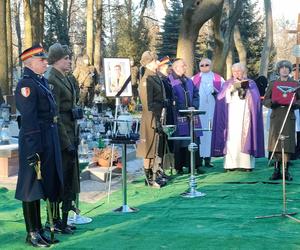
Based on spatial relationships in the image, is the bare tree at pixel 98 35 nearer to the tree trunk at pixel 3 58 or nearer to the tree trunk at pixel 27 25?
the tree trunk at pixel 27 25

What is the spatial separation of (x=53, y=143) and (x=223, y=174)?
5.15 m

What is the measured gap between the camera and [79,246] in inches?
213

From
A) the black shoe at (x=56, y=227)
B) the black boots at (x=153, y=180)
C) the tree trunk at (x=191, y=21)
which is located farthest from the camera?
the tree trunk at (x=191, y=21)

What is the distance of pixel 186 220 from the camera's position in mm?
6508

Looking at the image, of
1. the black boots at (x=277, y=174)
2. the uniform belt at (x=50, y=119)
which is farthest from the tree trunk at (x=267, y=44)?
the uniform belt at (x=50, y=119)

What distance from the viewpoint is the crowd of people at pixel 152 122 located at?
17.4ft

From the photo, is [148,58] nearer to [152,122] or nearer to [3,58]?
[152,122]

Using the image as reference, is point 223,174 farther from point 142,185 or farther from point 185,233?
point 185,233

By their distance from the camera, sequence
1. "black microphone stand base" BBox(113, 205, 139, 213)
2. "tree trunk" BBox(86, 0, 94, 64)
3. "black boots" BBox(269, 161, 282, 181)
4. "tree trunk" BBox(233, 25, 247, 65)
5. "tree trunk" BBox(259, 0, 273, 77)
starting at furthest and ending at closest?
1. "tree trunk" BBox(233, 25, 247, 65)
2. "tree trunk" BBox(259, 0, 273, 77)
3. "tree trunk" BBox(86, 0, 94, 64)
4. "black boots" BBox(269, 161, 282, 181)
5. "black microphone stand base" BBox(113, 205, 139, 213)

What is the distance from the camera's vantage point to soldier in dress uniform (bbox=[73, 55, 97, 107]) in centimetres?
1708

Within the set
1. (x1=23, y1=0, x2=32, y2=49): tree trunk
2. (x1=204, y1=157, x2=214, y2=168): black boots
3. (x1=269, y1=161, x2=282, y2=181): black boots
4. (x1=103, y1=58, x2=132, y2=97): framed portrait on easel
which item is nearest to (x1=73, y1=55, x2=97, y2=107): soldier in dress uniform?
(x1=103, y1=58, x2=132, y2=97): framed portrait on easel

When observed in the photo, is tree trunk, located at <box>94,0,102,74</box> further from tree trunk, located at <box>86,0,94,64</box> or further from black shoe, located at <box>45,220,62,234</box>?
black shoe, located at <box>45,220,62,234</box>

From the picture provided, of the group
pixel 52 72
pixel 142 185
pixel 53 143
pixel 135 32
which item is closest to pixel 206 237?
pixel 53 143

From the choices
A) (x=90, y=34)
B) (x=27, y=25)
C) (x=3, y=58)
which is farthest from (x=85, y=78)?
(x=90, y=34)
